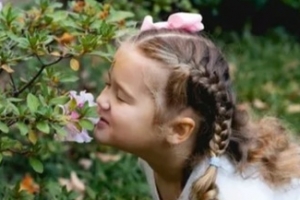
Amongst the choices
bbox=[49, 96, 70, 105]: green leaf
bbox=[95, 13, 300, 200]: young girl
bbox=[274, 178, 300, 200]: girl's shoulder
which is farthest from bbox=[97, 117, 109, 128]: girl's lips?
bbox=[274, 178, 300, 200]: girl's shoulder

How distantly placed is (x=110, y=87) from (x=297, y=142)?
842mm

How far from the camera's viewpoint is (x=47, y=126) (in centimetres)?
381

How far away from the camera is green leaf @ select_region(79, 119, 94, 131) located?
152 inches

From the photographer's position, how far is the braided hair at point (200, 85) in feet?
12.5

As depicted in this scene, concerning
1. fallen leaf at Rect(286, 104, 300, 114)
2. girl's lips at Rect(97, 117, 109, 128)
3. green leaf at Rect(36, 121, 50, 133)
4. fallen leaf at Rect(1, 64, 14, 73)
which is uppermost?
fallen leaf at Rect(1, 64, 14, 73)

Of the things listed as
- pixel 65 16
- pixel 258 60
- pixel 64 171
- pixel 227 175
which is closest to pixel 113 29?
pixel 65 16

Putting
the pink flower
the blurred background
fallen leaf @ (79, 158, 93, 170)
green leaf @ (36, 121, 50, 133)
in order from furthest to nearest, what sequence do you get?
fallen leaf @ (79, 158, 93, 170), the blurred background, the pink flower, green leaf @ (36, 121, 50, 133)

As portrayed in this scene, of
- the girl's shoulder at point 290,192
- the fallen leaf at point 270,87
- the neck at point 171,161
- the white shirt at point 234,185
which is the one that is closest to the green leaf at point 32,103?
the neck at point 171,161

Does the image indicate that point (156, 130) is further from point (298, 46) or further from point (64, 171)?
point (298, 46)

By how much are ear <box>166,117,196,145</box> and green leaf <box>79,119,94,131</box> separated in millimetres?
242

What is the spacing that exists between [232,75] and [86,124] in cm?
323

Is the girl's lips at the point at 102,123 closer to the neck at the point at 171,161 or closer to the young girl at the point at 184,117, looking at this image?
the young girl at the point at 184,117

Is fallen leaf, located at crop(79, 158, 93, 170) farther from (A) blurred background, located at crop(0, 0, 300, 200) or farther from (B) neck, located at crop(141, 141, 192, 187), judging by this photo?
(B) neck, located at crop(141, 141, 192, 187)

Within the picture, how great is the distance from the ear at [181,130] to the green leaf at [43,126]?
1.25ft
